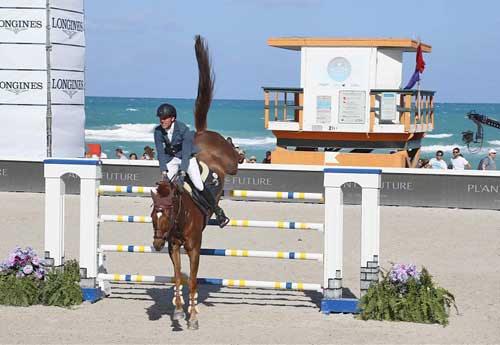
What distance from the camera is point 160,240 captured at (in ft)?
29.0

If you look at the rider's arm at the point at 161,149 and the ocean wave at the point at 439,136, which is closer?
the rider's arm at the point at 161,149

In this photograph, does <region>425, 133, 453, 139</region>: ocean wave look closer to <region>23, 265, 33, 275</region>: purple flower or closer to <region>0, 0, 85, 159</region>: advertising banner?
<region>0, 0, 85, 159</region>: advertising banner

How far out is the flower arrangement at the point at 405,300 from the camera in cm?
1005

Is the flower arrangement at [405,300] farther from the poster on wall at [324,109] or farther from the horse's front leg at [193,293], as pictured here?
the poster on wall at [324,109]

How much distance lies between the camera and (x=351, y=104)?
2408 cm

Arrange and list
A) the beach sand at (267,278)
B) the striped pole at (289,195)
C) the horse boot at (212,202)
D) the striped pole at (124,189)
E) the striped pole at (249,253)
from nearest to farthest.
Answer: the beach sand at (267,278)
the horse boot at (212,202)
the striped pole at (249,253)
the striped pole at (289,195)
the striped pole at (124,189)

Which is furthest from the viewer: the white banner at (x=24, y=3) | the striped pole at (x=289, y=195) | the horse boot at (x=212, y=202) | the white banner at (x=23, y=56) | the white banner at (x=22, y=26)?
the white banner at (x=23, y=56)

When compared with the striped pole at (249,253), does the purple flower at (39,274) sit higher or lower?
lower

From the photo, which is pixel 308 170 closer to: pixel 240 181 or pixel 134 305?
pixel 240 181

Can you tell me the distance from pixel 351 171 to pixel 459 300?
2.22 meters

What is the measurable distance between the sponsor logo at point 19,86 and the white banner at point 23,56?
1.18ft

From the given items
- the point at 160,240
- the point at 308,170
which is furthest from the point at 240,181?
the point at 160,240

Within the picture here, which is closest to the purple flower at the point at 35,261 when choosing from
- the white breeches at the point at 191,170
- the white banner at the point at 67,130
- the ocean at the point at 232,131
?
the white breeches at the point at 191,170

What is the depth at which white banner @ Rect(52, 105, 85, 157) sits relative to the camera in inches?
960
